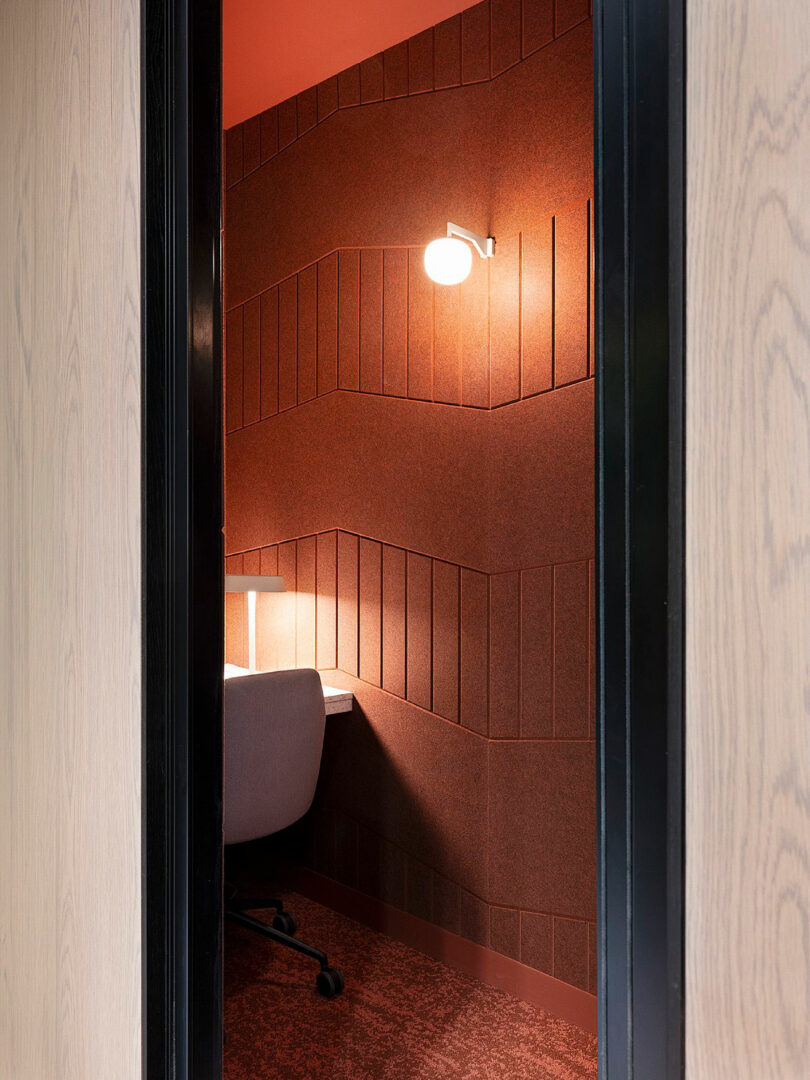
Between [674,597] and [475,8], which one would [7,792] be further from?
[475,8]

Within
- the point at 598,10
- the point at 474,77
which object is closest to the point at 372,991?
the point at 598,10

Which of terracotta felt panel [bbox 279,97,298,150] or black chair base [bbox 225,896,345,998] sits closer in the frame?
black chair base [bbox 225,896,345,998]

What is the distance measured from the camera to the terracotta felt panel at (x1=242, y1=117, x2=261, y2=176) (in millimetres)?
3400

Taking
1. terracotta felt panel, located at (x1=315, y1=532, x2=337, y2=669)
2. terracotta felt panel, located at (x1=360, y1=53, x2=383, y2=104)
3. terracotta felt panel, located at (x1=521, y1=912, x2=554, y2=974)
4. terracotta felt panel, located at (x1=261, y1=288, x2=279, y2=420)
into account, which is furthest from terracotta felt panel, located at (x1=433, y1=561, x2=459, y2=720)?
terracotta felt panel, located at (x1=360, y1=53, x2=383, y2=104)

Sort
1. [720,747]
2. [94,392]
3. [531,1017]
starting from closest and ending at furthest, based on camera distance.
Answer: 1. [720,747]
2. [94,392]
3. [531,1017]

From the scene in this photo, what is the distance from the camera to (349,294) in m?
2.97

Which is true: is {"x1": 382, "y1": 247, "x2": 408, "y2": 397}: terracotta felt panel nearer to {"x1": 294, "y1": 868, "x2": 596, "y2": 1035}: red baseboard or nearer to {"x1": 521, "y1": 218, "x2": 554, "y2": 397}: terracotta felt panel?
{"x1": 521, "y1": 218, "x2": 554, "y2": 397}: terracotta felt panel

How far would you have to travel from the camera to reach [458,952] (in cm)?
256

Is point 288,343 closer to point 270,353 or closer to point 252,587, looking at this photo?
point 270,353

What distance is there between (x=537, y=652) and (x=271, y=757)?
846mm

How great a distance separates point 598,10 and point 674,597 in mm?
512

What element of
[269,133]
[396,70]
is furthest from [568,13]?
[269,133]

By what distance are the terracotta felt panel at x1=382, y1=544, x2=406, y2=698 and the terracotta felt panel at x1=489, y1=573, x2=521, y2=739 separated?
0.39 m

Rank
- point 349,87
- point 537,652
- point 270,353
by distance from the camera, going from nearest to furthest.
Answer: point 537,652, point 349,87, point 270,353
